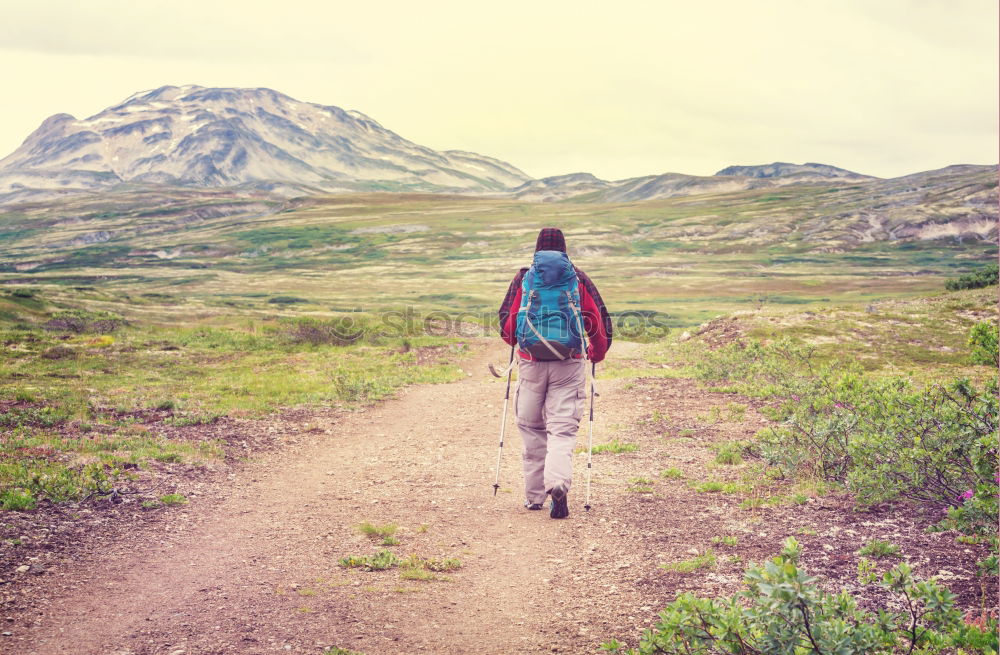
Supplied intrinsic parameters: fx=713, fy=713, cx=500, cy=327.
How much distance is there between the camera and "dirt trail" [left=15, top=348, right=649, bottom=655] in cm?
614

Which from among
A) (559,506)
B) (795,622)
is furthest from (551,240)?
(795,622)

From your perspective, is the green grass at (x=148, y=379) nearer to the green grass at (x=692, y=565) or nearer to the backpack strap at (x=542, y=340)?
the backpack strap at (x=542, y=340)

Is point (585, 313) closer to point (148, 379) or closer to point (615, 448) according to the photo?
point (615, 448)

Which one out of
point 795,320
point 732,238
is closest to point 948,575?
point 795,320

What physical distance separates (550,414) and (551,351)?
93 centimetres

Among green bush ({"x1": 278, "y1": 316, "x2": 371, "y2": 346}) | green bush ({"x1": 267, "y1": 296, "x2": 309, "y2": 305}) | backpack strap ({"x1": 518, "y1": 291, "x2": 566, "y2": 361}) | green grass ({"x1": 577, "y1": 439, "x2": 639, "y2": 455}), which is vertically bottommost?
green bush ({"x1": 267, "y1": 296, "x2": 309, "y2": 305})

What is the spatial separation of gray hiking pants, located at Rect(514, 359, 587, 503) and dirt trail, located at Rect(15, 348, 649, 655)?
71 cm

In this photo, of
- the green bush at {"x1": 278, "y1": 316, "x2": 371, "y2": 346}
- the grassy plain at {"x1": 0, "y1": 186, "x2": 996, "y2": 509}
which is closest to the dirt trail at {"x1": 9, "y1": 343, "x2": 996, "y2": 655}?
the grassy plain at {"x1": 0, "y1": 186, "x2": 996, "y2": 509}

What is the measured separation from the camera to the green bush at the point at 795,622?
408 cm

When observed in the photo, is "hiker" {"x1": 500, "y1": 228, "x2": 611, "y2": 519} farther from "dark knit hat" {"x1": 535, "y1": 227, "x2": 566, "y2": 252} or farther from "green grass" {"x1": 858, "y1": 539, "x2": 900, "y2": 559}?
"green grass" {"x1": 858, "y1": 539, "x2": 900, "y2": 559}

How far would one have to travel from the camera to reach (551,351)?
8852 millimetres

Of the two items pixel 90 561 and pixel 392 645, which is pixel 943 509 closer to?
pixel 392 645

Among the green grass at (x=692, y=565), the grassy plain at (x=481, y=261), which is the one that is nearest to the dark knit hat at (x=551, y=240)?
the green grass at (x=692, y=565)

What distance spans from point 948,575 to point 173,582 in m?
7.54
